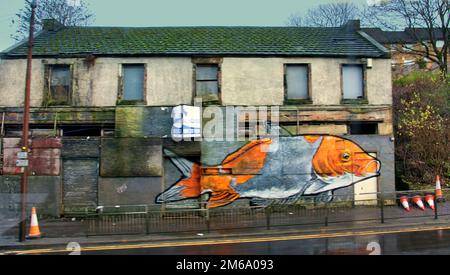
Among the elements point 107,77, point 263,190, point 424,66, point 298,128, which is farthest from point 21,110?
point 424,66

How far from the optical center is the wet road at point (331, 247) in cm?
960

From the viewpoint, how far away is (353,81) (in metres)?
17.6

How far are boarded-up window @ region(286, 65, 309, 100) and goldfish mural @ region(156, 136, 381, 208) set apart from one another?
78.1 inches

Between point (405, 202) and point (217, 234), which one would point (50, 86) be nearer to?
point (217, 234)

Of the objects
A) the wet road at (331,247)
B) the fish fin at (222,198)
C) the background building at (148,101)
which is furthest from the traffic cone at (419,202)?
the fish fin at (222,198)

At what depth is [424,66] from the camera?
42344 mm

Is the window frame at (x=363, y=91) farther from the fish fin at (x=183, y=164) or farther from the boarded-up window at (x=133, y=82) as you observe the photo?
the boarded-up window at (x=133, y=82)

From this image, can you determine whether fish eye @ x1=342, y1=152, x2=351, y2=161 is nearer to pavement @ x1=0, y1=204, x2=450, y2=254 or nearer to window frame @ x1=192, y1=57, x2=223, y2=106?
pavement @ x1=0, y1=204, x2=450, y2=254

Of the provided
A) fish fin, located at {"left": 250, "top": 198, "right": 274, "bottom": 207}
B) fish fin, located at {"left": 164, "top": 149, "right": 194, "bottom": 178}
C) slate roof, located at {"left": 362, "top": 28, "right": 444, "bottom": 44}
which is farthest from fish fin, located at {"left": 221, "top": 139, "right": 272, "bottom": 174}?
slate roof, located at {"left": 362, "top": 28, "right": 444, "bottom": 44}

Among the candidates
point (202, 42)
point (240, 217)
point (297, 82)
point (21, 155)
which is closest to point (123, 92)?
point (202, 42)

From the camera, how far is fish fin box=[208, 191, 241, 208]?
1620 cm

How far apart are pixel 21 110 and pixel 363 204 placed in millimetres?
14768

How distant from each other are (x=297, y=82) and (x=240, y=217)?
6689 millimetres

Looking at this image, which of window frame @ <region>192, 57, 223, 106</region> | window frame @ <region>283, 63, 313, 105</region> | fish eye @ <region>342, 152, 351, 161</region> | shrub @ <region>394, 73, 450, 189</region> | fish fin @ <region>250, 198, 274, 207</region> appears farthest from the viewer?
Answer: shrub @ <region>394, 73, 450, 189</region>
